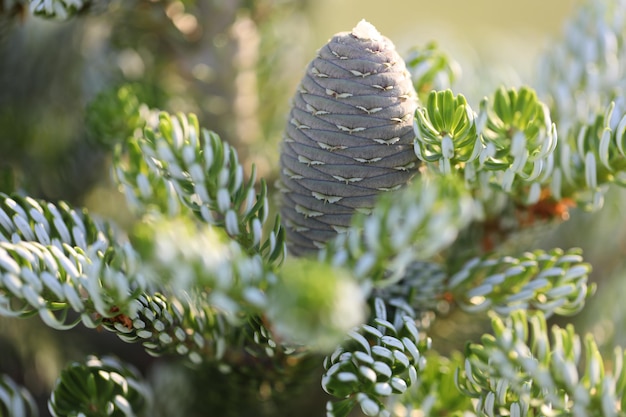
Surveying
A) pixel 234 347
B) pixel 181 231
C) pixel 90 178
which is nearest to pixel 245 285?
pixel 181 231

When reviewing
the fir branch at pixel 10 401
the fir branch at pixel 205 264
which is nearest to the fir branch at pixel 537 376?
the fir branch at pixel 205 264

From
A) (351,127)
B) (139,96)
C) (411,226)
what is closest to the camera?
(411,226)

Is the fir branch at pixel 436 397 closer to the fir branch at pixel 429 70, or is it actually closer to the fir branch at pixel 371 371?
the fir branch at pixel 371 371

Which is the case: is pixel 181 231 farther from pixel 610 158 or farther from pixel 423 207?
pixel 610 158

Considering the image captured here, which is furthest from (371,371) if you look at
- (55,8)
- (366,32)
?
(55,8)

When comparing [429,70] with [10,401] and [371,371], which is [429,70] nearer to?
[371,371]

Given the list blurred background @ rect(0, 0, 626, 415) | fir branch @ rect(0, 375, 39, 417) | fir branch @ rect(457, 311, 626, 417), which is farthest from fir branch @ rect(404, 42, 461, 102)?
fir branch @ rect(0, 375, 39, 417)

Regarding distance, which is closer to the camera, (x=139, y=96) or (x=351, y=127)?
(x=351, y=127)
